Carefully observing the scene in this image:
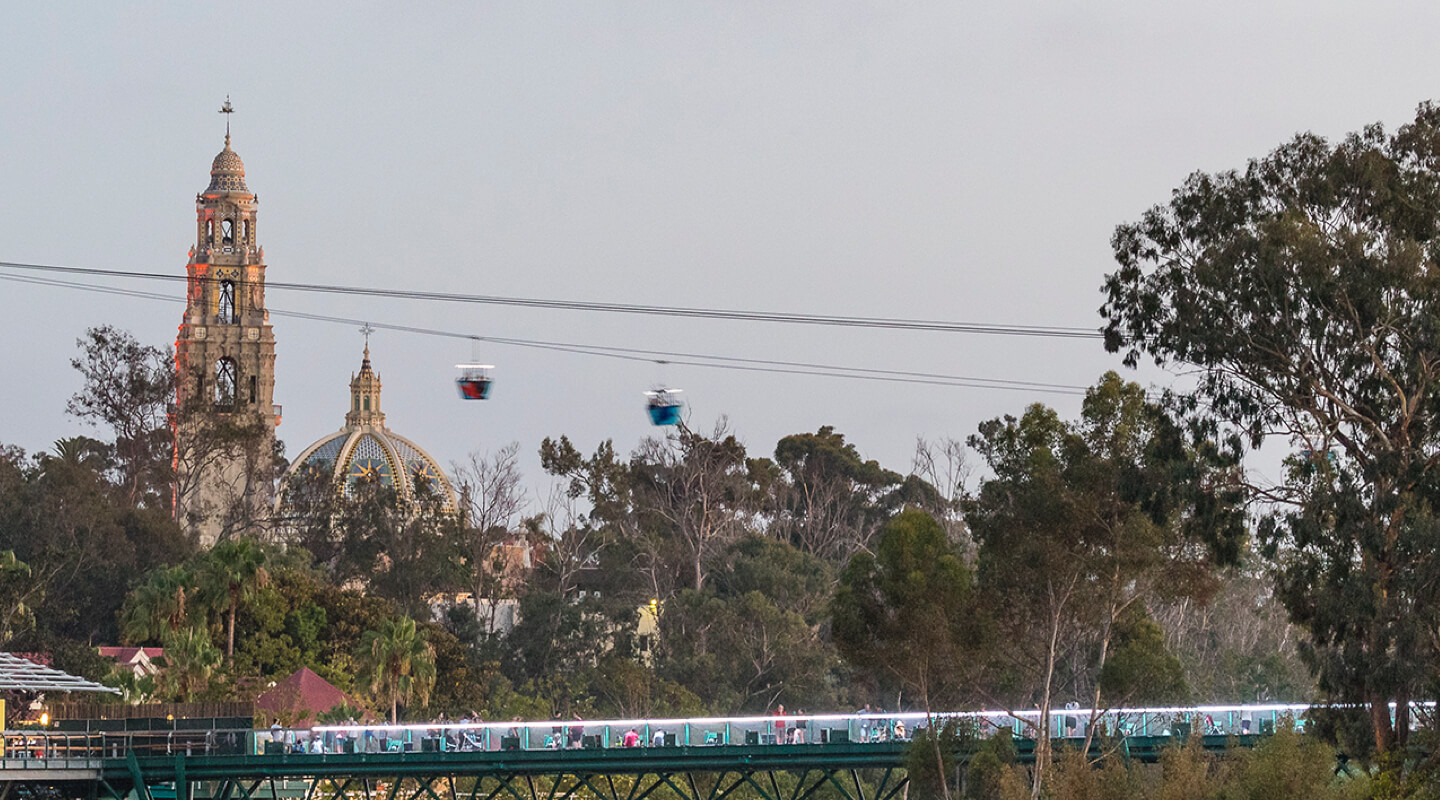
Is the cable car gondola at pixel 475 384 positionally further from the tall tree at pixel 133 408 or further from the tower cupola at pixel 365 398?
the tower cupola at pixel 365 398

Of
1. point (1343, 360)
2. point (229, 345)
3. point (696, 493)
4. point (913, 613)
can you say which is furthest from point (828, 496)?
point (1343, 360)

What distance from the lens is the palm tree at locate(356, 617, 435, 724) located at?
242ft

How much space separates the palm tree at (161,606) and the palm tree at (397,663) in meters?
6.54

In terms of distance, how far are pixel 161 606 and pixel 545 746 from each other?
92.9 feet

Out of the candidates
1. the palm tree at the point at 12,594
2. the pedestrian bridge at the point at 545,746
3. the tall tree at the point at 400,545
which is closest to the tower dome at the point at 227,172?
the tall tree at the point at 400,545

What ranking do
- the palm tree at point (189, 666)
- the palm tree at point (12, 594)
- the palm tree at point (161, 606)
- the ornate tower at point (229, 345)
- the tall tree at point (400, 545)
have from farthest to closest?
the ornate tower at point (229, 345)
the tall tree at point (400, 545)
the palm tree at point (161, 606)
the palm tree at point (12, 594)
the palm tree at point (189, 666)

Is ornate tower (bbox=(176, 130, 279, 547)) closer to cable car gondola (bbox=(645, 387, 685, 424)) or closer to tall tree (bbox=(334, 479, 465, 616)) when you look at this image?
tall tree (bbox=(334, 479, 465, 616))

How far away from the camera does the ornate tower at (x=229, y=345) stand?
108 m

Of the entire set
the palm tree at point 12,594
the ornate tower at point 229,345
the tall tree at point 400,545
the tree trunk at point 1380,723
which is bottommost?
the tree trunk at point 1380,723

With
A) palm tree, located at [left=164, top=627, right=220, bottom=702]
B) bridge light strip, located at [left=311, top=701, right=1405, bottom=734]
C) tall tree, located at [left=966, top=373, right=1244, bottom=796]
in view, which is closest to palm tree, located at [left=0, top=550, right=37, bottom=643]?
palm tree, located at [left=164, top=627, right=220, bottom=702]

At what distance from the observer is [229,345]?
124750 mm

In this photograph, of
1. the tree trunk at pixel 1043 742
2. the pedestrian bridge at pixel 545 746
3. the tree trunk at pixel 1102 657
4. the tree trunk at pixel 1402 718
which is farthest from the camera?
the pedestrian bridge at pixel 545 746

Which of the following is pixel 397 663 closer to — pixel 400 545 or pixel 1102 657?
pixel 400 545

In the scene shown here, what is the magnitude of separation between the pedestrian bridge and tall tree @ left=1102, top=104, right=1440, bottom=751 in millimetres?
7108
